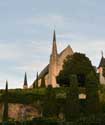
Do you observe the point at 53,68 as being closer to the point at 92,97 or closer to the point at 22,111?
the point at 22,111

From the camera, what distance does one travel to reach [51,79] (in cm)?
11338

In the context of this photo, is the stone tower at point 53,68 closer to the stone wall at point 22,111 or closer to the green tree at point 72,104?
the stone wall at point 22,111

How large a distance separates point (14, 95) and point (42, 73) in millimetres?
47690

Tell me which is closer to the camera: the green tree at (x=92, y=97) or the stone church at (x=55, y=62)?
the green tree at (x=92, y=97)

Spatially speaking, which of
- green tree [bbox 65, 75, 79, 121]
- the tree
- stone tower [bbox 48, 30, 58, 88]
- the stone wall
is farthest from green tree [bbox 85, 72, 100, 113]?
stone tower [bbox 48, 30, 58, 88]

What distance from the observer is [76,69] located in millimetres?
94500

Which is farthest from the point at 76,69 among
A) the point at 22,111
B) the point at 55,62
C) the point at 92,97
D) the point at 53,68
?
the point at 92,97

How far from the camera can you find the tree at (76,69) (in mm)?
93500

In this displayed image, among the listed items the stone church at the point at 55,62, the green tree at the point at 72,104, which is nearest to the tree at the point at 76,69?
the stone church at the point at 55,62

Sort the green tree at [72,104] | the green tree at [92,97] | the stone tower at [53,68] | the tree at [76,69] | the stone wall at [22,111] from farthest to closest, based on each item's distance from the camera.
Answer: the stone tower at [53,68]
the tree at [76,69]
the stone wall at [22,111]
the green tree at [92,97]
the green tree at [72,104]

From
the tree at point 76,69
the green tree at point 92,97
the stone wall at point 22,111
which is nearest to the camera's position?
the green tree at point 92,97

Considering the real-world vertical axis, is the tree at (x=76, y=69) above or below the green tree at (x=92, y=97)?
above

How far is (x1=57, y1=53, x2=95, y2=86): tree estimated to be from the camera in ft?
307

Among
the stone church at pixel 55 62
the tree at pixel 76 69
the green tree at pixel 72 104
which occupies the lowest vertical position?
the green tree at pixel 72 104
